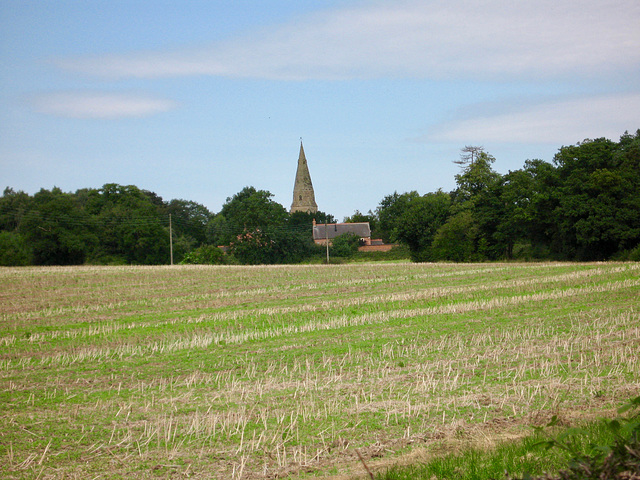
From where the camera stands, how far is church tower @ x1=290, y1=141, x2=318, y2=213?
513ft

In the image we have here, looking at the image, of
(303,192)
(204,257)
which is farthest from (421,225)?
(303,192)

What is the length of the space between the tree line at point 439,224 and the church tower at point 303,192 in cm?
4107

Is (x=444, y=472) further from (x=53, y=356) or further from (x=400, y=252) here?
(x=400, y=252)

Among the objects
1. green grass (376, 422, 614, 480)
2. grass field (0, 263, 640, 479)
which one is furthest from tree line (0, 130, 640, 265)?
green grass (376, 422, 614, 480)

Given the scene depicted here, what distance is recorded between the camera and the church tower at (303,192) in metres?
A: 156

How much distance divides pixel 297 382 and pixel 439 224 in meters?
70.5

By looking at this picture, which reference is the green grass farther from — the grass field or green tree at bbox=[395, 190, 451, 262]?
green tree at bbox=[395, 190, 451, 262]

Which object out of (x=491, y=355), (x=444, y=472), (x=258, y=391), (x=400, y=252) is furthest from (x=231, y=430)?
(x=400, y=252)

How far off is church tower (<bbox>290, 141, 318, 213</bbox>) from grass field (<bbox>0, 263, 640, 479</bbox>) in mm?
130625

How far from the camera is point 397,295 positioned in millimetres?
30141

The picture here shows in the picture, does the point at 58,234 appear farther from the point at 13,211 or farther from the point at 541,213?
the point at 541,213

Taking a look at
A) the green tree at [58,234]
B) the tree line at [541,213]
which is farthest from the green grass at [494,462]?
the green tree at [58,234]

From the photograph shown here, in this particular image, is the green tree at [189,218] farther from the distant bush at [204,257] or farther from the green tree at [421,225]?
the green tree at [421,225]

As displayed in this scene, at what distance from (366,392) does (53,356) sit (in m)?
9.44
